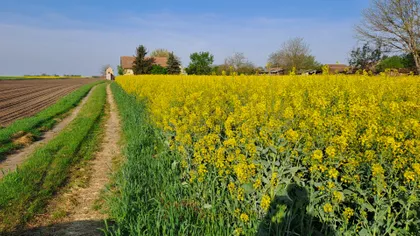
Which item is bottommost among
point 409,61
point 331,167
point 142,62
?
point 331,167

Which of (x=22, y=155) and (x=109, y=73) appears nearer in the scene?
(x=22, y=155)

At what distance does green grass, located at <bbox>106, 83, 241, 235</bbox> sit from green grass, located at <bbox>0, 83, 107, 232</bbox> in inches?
48.6

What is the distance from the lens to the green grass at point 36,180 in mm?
4629

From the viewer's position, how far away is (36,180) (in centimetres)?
592

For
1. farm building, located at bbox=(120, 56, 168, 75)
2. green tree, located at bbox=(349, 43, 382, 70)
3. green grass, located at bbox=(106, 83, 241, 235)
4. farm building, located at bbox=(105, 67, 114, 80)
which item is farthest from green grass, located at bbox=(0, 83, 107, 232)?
farm building, located at bbox=(105, 67, 114, 80)

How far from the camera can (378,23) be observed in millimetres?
25422

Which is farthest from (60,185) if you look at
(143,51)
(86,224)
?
(143,51)

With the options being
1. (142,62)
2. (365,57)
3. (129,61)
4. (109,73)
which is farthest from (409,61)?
(109,73)

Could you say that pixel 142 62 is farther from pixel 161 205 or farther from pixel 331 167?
pixel 331 167

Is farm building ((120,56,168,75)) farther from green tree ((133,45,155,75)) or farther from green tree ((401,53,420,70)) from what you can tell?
green tree ((401,53,420,70))

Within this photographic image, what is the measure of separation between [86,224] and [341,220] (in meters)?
3.42

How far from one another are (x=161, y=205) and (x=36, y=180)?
3.26 meters

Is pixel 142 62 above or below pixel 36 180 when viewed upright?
above

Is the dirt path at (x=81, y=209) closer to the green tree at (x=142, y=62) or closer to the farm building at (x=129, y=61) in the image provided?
the green tree at (x=142, y=62)
